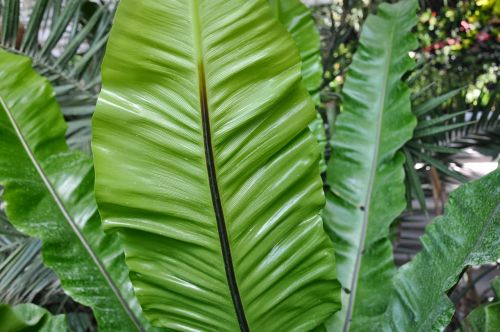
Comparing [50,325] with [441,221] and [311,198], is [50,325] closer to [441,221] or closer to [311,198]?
[311,198]

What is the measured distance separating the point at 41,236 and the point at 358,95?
52 centimetres

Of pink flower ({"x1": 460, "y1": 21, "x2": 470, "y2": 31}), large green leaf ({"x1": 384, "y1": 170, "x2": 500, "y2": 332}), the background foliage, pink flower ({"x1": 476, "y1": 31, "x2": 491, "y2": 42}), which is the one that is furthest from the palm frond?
pink flower ({"x1": 476, "y1": 31, "x2": 491, "y2": 42})

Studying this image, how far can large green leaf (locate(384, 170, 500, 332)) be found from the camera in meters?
0.41

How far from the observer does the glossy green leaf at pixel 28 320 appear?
1.15ft

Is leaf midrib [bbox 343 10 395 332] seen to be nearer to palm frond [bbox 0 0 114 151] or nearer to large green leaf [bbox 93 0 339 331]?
large green leaf [bbox 93 0 339 331]

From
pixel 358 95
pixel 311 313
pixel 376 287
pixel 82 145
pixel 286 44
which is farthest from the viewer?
pixel 82 145

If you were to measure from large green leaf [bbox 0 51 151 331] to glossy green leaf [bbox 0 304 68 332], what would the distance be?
0.20ft

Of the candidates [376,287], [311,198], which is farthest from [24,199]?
[376,287]

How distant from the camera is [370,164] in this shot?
2.27ft

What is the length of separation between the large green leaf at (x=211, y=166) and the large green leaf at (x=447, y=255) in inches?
4.2

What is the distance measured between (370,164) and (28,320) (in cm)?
50

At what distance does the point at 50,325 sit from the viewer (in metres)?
0.45

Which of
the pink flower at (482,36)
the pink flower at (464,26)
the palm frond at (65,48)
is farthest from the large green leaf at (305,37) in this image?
the pink flower at (482,36)

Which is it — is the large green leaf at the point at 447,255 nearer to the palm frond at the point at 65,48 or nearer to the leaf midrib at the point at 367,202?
the leaf midrib at the point at 367,202
